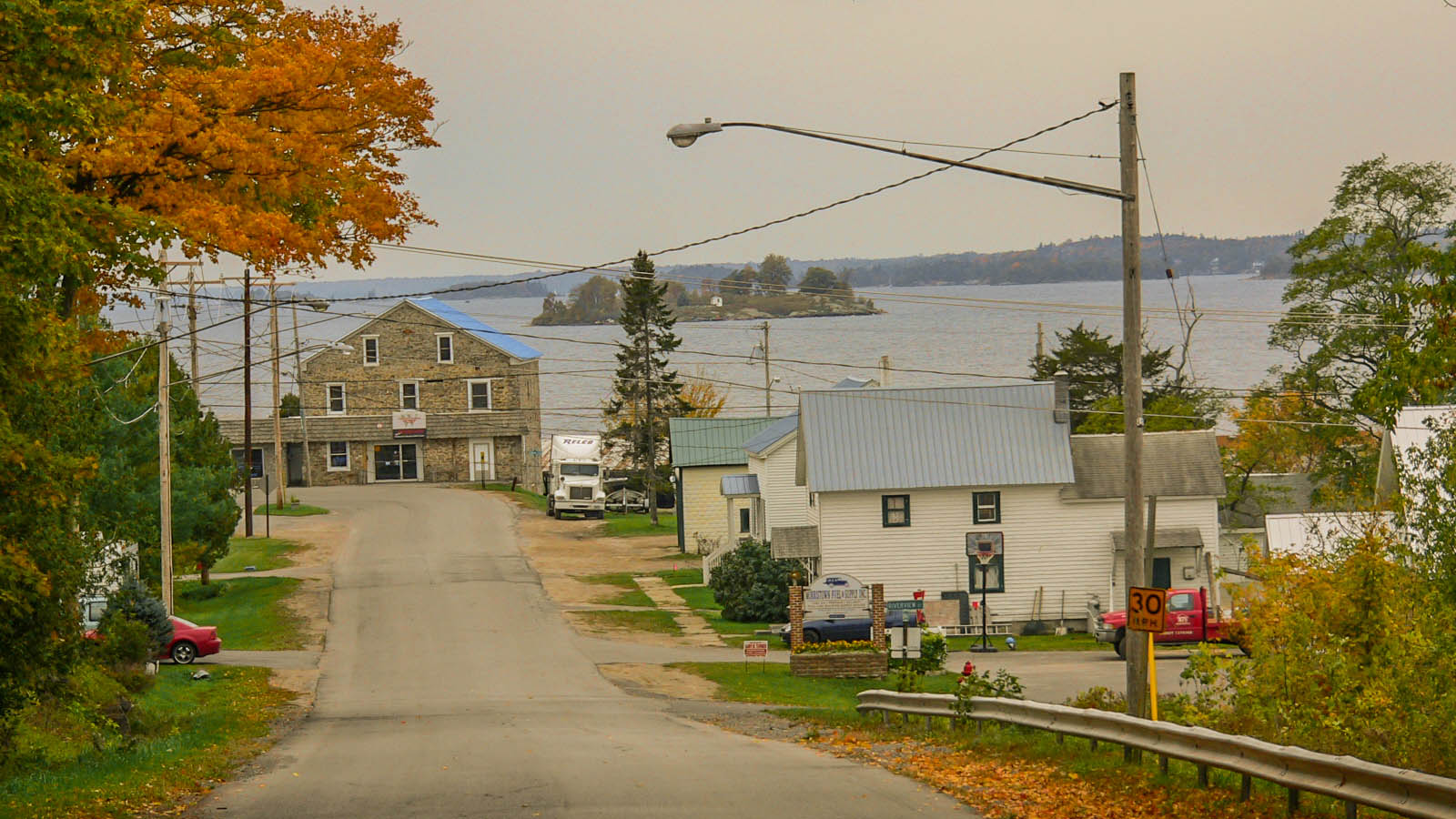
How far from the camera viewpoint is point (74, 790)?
1502cm

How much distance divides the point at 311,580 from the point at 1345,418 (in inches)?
1434

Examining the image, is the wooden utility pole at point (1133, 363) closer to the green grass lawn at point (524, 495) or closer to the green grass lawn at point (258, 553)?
the green grass lawn at point (258, 553)

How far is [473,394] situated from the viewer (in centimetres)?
8406

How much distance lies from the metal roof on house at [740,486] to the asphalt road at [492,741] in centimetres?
815

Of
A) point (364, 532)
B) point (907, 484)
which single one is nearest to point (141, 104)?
point (907, 484)

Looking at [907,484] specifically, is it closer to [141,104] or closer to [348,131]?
[348,131]

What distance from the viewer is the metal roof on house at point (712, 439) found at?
60.6m

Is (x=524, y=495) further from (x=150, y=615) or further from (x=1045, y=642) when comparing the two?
(x=150, y=615)

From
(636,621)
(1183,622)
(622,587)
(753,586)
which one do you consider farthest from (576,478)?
(1183,622)

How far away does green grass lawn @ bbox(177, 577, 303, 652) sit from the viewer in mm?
38531

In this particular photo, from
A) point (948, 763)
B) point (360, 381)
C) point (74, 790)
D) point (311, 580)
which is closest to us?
point (74, 790)

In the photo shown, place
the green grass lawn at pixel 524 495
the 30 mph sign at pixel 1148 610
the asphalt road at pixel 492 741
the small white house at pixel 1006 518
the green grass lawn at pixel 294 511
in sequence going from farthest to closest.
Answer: the green grass lawn at pixel 524 495, the green grass lawn at pixel 294 511, the small white house at pixel 1006 518, the 30 mph sign at pixel 1148 610, the asphalt road at pixel 492 741

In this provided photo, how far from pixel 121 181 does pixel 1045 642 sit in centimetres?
3006

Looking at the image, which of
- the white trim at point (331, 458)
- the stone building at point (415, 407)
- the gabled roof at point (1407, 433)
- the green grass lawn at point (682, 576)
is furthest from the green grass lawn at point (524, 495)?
the gabled roof at point (1407, 433)
